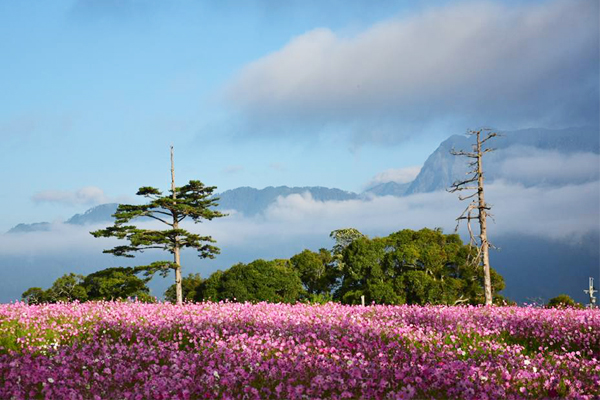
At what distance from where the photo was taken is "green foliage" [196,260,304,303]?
29328mm

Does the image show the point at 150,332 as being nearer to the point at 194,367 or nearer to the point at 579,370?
the point at 194,367

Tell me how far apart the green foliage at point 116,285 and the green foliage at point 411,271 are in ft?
40.6

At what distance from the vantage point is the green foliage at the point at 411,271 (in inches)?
1134

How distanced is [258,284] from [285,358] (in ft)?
78.5

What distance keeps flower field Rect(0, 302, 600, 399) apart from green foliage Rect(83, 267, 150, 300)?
21.8 metres

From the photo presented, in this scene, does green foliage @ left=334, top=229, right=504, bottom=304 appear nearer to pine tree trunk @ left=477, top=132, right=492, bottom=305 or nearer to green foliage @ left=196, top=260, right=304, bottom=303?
green foliage @ left=196, top=260, right=304, bottom=303

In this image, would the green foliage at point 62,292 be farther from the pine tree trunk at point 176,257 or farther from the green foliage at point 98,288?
the pine tree trunk at point 176,257

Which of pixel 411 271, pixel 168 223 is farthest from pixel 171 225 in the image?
pixel 411 271

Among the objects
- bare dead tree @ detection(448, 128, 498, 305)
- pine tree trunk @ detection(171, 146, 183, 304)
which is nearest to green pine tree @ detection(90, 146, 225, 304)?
pine tree trunk @ detection(171, 146, 183, 304)

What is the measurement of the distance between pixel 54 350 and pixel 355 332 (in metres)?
4.27

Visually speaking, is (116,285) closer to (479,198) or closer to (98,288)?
(98,288)

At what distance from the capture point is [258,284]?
29.6 meters

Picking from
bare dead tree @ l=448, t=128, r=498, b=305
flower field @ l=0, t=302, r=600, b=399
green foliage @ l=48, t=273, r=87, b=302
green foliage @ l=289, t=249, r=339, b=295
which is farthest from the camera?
green foliage @ l=289, t=249, r=339, b=295

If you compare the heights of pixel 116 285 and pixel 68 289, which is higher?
pixel 116 285
